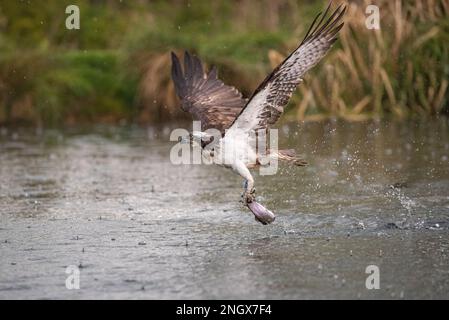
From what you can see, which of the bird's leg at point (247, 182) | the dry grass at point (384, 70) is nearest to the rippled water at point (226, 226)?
the bird's leg at point (247, 182)

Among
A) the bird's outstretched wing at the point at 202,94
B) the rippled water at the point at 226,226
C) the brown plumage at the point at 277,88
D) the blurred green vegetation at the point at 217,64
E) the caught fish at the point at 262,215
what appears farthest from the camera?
the blurred green vegetation at the point at 217,64

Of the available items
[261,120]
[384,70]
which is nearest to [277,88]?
[261,120]

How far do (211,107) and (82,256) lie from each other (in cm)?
268

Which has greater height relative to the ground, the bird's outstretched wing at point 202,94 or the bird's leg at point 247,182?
the bird's outstretched wing at point 202,94

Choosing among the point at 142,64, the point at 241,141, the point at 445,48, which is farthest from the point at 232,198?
the point at 142,64

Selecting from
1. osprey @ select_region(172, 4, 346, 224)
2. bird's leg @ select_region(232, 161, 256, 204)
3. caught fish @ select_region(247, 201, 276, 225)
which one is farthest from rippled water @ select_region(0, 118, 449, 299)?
osprey @ select_region(172, 4, 346, 224)

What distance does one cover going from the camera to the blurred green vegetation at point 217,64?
15.3 metres

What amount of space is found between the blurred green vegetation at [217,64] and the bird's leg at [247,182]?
8556 millimetres

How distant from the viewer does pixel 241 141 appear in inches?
289

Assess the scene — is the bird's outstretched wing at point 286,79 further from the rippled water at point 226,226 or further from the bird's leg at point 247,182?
the rippled water at point 226,226

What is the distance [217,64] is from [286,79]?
10480mm

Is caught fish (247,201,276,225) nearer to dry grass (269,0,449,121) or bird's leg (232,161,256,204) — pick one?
bird's leg (232,161,256,204)

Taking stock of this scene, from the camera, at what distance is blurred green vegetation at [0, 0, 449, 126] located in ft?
50.3

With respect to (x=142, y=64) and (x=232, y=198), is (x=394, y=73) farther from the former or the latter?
(x=232, y=198)
